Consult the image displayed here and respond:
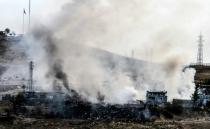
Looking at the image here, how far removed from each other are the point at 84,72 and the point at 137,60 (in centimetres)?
3315

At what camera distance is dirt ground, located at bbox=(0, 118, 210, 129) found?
42844 mm

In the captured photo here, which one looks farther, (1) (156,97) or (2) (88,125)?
(1) (156,97)

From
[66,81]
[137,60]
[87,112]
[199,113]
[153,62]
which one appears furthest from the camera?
[137,60]

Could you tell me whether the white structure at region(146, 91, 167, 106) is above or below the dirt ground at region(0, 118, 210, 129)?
above

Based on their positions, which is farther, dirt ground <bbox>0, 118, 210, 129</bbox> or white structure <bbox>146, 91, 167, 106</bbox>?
white structure <bbox>146, 91, 167, 106</bbox>

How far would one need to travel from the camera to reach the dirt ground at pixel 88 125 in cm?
4284

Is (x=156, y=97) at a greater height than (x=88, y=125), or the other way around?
(x=156, y=97)

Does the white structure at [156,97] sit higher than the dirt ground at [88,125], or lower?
higher

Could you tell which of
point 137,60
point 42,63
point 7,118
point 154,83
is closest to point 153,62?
point 137,60

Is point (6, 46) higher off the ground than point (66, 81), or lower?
higher

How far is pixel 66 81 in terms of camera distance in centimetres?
7806

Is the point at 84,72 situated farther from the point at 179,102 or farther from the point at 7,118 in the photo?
the point at 7,118

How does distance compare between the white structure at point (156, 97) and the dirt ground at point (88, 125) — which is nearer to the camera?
the dirt ground at point (88, 125)

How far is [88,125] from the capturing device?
144 ft
